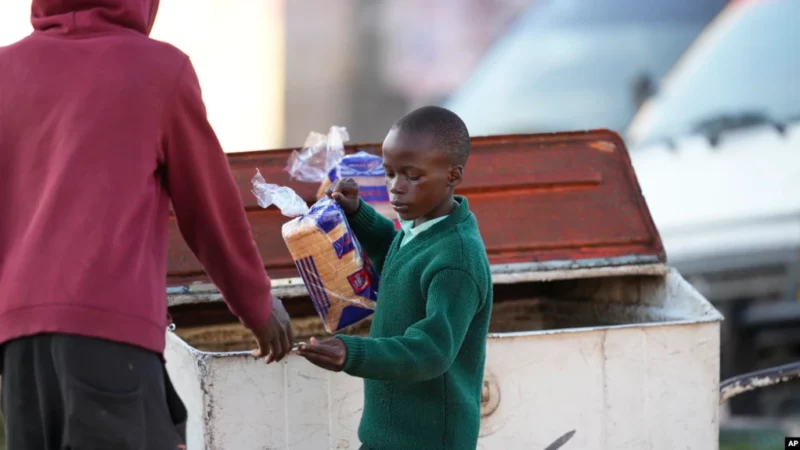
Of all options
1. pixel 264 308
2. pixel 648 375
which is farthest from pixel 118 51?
pixel 648 375

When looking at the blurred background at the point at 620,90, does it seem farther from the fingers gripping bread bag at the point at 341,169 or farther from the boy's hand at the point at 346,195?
the boy's hand at the point at 346,195

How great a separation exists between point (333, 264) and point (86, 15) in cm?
88

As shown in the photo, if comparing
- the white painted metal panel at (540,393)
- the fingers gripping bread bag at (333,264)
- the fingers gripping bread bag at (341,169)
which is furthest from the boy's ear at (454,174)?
the fingers gripping bread bag at (341,169)

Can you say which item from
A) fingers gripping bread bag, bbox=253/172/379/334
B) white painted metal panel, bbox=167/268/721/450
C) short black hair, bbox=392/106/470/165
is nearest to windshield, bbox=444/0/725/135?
white painted metal panel, bbox=167/268/721/450

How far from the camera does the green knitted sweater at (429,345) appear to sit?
234 centimetres

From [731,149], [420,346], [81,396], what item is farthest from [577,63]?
[81,396]

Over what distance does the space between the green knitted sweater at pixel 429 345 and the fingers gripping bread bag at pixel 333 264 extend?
185 millimetres

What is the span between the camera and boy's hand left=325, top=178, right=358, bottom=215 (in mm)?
2883

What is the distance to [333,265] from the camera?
2.80m

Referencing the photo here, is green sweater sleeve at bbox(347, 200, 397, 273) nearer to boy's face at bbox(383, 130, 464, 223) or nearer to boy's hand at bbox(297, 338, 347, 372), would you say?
boy's face at bbox(383, 130, 464, 223)

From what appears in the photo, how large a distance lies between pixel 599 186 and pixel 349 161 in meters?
1.08

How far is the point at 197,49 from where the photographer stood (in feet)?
34.3

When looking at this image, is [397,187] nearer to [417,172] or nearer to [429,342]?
[417,172]

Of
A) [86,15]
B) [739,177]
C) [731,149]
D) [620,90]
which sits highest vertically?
[86,15]
